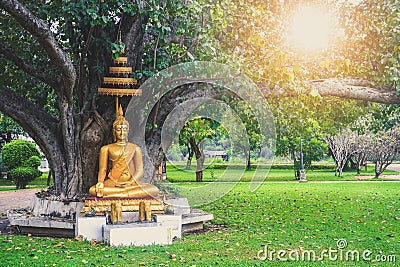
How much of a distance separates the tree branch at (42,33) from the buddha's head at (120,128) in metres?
1.03

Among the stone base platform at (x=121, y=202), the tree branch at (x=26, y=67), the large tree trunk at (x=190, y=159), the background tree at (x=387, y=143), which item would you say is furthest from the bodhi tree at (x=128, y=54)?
the large tree trunk at (x=190, y=159)

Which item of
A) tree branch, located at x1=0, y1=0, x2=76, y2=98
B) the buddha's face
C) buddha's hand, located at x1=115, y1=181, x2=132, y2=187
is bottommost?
buddha's hand, located at x1=115, y1=181, x2=132, y2=187

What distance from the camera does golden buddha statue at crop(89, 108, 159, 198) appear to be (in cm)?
916

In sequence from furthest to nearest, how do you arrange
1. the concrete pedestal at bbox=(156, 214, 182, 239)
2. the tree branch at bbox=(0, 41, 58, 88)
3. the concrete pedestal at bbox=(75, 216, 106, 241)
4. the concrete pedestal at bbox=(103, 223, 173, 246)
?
1. the tree branch at bbox=(0, 41, 58, 88)
2. the concrete pedestal at bbox=(156, 214, 182, 239)
3. the concrete pedestal at bbox=(75, 216, 106, 241)
4. the concrete pedestal at bbox=(103, 223, 173, 246)

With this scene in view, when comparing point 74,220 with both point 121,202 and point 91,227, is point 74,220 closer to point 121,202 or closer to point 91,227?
point 91,227

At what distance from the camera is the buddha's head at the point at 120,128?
9.26 m

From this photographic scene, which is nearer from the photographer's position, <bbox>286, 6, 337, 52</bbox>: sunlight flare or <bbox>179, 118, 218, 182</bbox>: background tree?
<bbox>286, 6, 337, 52</bbox>: sunlight flare

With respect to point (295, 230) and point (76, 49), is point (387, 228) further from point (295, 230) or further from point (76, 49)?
point (76, 49)

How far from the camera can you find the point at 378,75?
1132 centimetres

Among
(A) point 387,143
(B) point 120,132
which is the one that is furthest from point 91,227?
(A) point 387,143

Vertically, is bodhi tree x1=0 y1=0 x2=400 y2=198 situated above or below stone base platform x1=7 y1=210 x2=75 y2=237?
above

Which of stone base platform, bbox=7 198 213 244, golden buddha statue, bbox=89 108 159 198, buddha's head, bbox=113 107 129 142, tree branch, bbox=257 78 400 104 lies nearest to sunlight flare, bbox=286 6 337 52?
tree branch, bbox=257 78 400 104

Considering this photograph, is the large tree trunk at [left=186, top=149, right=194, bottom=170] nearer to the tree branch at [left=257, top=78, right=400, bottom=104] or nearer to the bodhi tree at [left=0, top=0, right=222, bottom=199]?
the tree branch at [left=257, top=78, right=400, bottom=104]

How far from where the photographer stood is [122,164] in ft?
30.5
